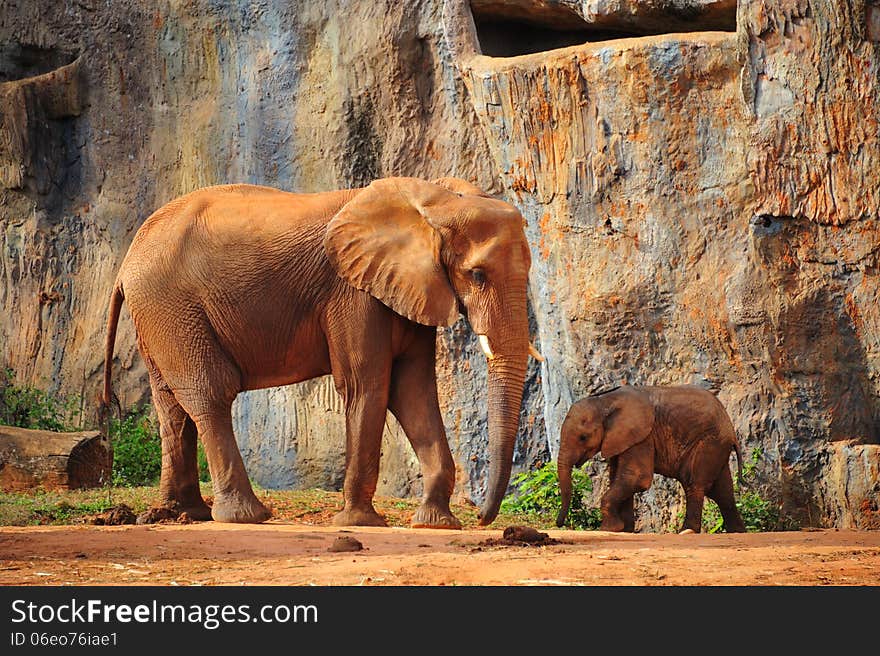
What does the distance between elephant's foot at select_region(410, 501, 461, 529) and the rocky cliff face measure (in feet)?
8.11

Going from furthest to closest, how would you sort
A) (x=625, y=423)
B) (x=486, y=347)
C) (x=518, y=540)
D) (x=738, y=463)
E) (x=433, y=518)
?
(x=738, y=463) → (x=625, y=423) → (x=433, y=518) → (x=486, y=347) → (x=518, y=540)

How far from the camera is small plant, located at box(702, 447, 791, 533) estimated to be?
12.0 m

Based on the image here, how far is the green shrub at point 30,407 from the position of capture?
1602 centimetres

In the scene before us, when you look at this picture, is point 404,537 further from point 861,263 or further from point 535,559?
point 861,263

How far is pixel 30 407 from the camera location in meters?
16.2

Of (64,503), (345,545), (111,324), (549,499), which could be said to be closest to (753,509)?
(549,499)

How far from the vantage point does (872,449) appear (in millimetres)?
11500

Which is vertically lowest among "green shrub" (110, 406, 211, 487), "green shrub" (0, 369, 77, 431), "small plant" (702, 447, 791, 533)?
"small plant" (702, 447, 791, 533)

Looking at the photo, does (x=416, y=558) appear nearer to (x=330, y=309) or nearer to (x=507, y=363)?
(x=507, y=363)

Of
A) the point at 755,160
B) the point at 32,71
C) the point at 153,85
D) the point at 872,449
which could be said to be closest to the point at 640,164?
the point at 755,160

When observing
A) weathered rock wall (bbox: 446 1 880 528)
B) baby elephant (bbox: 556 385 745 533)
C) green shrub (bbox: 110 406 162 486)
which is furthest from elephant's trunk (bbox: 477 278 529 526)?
green shrub (bbox: 110 406 162 486)

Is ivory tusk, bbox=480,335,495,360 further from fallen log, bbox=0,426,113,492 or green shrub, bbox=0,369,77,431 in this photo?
green shrub, bbox=0,369,77,431

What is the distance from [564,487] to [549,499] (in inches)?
57.7

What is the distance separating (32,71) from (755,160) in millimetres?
9069
